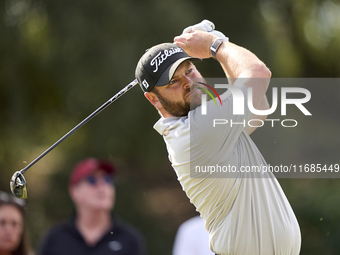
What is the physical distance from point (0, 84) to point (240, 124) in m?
5.59

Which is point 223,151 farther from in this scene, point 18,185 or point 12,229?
point 12,229

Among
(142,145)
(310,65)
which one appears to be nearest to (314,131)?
(310,65)

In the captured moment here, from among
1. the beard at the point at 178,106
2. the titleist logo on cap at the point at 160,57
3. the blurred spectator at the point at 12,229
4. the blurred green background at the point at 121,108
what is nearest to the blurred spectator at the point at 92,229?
the blurred spectator at the point at 12,229

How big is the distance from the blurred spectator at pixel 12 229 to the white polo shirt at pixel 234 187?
207 cm

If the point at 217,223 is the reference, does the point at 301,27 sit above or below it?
above

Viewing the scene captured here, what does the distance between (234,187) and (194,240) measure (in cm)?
160

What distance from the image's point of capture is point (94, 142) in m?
6.57

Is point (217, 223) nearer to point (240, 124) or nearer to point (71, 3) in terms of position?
point (240, 124)

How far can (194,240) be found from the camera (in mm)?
3607

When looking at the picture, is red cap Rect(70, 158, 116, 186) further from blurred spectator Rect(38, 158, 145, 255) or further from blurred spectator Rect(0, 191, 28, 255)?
blurred spectator Rect(0, 191, 28, 255)

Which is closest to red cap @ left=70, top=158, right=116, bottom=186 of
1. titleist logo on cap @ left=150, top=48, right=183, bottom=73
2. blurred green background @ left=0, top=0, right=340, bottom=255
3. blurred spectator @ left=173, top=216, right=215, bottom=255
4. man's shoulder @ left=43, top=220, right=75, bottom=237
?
man's shoulder @ left=43, top=220, right=75, bottom=237

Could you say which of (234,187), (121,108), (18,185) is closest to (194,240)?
(18,185)

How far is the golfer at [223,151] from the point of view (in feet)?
6.77

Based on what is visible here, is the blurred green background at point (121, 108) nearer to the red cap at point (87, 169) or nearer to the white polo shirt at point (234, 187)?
the red cap at point (87, 169)
